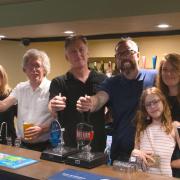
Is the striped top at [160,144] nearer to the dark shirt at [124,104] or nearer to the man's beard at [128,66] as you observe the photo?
the dark shirt at [124,104]

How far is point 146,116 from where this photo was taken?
2.35m

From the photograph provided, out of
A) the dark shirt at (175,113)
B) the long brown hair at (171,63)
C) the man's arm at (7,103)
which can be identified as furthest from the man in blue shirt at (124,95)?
the man's arm at (7,103)

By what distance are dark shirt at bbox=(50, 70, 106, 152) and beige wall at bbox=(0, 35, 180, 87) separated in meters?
2.13

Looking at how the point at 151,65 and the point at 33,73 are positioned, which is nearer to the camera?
the point at 33,73

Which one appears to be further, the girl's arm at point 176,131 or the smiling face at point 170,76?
the smiling face at point 170,76

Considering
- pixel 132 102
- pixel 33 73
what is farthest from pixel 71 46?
pixel 132 102

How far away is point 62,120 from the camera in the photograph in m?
2.70

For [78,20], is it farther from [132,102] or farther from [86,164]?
[86,164]

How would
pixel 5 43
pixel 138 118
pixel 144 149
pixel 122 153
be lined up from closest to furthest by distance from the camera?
pixel 144 149 < pixel 138 118 < pixel 122 153 < pixel 5 43

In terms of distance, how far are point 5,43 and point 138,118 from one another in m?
4.58

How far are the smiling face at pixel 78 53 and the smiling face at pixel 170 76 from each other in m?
0.64

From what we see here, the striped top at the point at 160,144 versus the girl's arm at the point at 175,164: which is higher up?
the striped top at the point at 160,144

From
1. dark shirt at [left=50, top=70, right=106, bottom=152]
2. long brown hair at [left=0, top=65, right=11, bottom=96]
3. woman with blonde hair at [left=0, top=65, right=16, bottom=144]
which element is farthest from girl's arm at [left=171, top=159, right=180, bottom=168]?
long brown hair at [left=0, top=65, right=11, bottom=96]

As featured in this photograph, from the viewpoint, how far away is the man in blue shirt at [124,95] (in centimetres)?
249
